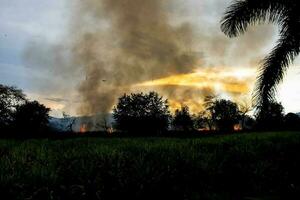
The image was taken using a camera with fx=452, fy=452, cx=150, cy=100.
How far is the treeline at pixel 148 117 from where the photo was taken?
2601 inches

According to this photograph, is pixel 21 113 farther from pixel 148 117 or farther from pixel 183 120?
pixel 183 120

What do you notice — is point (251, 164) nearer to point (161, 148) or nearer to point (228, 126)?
point (161, 148)

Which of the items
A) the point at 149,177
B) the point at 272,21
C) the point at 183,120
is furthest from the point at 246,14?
the point at 183,120

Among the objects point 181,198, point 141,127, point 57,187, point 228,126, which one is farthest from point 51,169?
point 228,126

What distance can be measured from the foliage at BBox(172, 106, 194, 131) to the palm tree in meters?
93.8

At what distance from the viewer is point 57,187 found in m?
8.09

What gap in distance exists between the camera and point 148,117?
8212cm

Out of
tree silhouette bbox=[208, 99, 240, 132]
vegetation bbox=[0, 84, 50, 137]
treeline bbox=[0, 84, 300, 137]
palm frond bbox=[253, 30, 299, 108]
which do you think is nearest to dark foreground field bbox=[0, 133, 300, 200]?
palm frond bbox=[253, 30, 299, 108]

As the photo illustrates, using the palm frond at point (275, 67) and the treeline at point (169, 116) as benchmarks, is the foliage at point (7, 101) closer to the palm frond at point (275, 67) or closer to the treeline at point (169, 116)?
the treeline at point (169, 116)

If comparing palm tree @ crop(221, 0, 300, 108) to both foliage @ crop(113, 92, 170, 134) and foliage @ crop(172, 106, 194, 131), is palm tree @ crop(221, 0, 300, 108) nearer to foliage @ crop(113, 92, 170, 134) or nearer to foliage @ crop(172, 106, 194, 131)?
foliage @ crop(113, 92, 170, 134)

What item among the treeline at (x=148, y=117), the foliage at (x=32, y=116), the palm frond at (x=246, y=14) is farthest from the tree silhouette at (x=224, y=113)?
the palm frond at (x=246, y=14)

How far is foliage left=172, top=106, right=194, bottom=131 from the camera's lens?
359 ft

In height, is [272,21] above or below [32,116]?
below

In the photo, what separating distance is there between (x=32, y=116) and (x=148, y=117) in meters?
20.5
